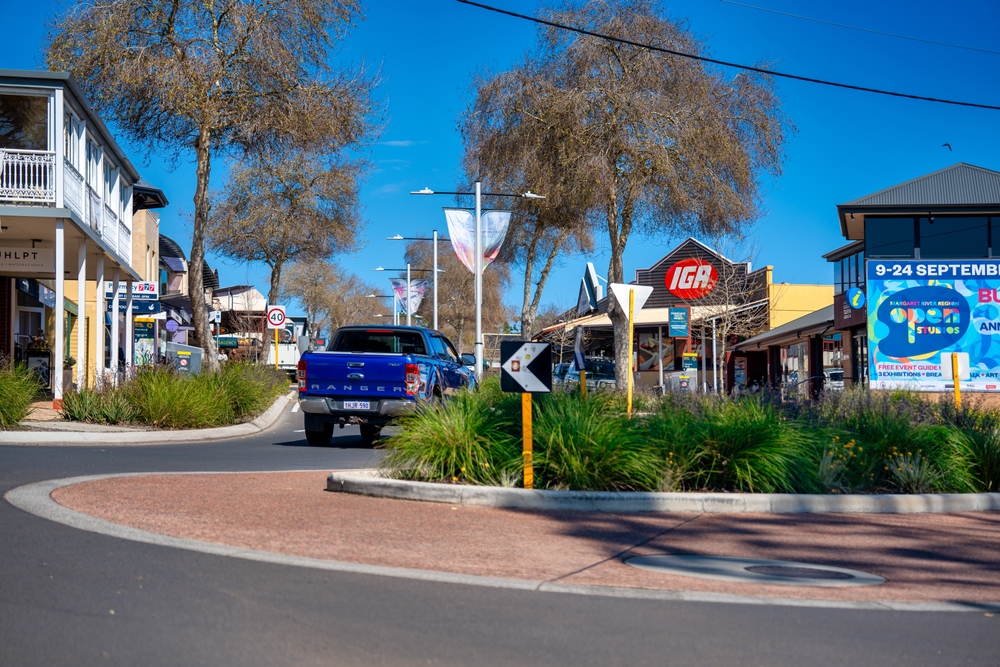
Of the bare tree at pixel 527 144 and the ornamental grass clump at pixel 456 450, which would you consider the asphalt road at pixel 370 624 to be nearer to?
the ornamental grass clump at pixel 456 450

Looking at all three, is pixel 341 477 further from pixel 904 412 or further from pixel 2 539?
pixel 904 412

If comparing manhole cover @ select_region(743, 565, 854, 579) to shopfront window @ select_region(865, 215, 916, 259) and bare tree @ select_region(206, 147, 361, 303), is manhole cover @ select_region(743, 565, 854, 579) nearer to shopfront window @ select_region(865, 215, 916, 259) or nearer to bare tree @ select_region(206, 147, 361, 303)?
shopfront window @ select_region(865, 215, 916, 259)

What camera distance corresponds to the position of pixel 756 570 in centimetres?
688

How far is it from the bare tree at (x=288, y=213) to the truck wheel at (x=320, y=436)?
23.2 metres

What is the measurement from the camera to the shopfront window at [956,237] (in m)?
31.0

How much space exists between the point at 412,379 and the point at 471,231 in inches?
376

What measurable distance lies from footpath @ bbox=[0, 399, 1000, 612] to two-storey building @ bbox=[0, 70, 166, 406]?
1134 cm

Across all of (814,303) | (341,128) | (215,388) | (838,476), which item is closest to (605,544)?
(838,476)

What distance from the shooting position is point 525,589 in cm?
608

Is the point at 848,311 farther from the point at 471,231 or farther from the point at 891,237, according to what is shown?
the point at 471,231

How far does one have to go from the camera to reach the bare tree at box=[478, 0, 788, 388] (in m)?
25.5

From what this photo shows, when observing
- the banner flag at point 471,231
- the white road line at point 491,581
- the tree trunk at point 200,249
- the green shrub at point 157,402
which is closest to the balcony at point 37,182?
the tree trunk at point 200,249

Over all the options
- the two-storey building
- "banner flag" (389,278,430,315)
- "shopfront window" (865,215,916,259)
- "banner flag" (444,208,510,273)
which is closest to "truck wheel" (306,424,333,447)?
the two-storey building

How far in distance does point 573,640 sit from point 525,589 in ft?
3.59
